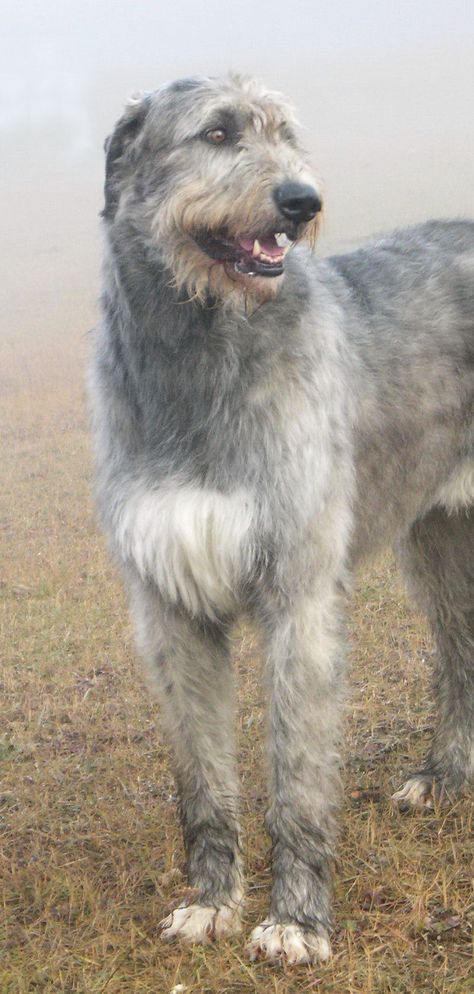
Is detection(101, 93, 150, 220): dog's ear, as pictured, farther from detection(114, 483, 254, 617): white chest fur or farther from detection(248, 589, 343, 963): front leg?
detection(248, 589, 343, 963): front leg

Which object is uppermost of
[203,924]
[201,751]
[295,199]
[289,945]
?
[295,199]

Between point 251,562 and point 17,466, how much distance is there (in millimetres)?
9343

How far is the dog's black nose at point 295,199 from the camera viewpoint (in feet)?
12.3

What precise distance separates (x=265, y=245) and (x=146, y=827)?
262 cm

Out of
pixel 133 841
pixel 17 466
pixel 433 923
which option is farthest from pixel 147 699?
pixel 17 466

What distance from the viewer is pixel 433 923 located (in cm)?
438

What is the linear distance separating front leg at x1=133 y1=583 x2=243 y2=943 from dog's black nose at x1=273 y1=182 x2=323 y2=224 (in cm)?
142

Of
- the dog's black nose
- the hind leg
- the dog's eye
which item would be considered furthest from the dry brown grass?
the dog's eye

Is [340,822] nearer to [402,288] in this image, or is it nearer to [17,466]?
[402,288]

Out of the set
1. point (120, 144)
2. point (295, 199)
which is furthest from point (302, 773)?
point (120, 144)

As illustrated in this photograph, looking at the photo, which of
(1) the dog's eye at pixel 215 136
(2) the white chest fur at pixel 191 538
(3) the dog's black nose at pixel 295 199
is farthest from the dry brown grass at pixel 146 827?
(1) the dog's eye at pixel 215 136

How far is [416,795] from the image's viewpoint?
5395mm

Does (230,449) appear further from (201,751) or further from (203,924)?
(203,924)

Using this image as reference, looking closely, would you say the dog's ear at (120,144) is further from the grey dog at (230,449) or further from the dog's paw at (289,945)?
the dog's paw at (289,945)
